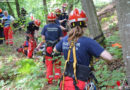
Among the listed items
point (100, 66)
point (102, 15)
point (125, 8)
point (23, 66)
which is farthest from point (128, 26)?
point (102, 15)

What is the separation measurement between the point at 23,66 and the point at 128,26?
4909 millimetres

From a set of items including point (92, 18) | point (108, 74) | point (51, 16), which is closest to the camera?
point (108, 74)

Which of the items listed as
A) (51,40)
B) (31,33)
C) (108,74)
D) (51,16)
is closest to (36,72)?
(51,40)

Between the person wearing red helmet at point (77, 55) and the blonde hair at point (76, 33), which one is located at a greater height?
the blonde hair at point (76, 33)

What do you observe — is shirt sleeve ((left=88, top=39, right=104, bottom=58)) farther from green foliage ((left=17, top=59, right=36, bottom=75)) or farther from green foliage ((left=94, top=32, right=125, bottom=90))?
green foliage ((left=17, top=59, right=36, bottom=75))

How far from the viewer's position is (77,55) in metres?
2.52

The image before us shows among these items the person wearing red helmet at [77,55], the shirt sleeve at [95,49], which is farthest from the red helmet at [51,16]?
the shirt sleeve at [95,49]

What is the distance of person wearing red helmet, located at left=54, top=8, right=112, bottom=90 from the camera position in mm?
2465

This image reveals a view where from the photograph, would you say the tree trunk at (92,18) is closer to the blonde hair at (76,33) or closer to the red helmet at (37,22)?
the red helmet at (37,22)

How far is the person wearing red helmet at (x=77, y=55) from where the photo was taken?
2.46 m

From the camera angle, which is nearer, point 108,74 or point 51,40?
point 108,74

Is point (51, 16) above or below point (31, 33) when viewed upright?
above

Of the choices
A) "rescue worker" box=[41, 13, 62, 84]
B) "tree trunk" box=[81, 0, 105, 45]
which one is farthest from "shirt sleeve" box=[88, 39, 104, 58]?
"tree trunk" box=[81, 0, 105, 45]

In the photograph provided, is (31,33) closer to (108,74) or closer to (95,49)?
(108,74)
